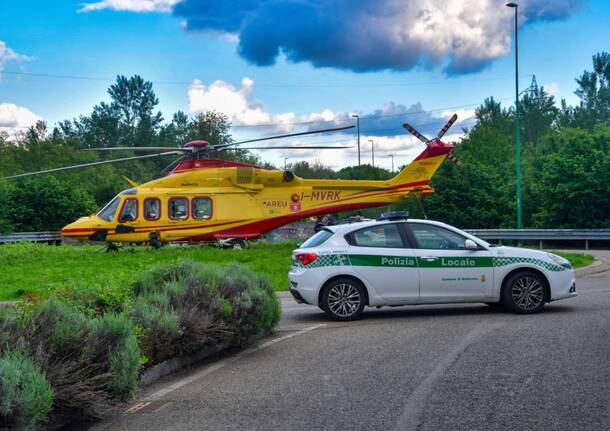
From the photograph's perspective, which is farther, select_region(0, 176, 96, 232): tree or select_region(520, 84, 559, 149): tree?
select_region(520, 84, 559, 149): tree

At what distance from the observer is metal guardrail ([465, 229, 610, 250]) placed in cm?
3062

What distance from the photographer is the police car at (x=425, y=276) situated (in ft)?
38.3

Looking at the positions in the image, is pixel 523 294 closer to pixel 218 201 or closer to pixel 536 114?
pixel 218 201

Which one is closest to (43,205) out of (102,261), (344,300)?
(102,261)

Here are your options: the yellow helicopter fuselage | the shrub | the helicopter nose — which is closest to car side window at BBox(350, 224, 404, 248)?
the shrub

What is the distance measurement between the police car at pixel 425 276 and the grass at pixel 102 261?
19.4ft

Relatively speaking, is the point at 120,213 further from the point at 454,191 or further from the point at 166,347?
the point at 454,191

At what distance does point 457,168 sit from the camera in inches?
2042

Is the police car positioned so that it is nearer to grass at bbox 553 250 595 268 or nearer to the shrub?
the shrub

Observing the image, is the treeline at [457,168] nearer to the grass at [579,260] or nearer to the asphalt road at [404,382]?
the grass at [579,260]

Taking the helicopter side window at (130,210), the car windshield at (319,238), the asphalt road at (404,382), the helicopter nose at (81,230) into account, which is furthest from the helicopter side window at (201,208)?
the asphalt road at (404,382)

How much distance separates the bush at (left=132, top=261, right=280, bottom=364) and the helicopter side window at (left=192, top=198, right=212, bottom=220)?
711 inches

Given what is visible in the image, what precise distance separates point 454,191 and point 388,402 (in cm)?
4578

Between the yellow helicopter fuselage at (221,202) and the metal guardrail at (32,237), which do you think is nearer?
the yellow helicopter fuselage at (221,202)
